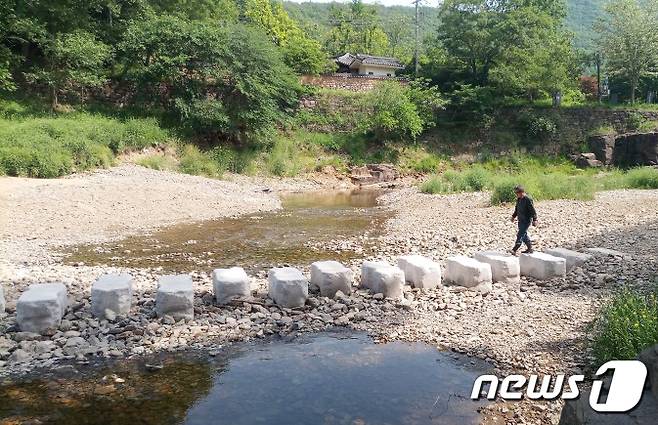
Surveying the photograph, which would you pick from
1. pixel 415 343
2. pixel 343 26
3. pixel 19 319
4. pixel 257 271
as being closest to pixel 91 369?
pixel 19 319

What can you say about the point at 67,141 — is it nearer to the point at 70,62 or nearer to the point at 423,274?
the point at 70,62

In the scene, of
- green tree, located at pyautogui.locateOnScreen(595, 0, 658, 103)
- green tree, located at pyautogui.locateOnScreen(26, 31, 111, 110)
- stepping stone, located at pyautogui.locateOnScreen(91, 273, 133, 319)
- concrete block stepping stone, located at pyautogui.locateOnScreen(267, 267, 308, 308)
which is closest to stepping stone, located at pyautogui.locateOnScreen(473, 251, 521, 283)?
concrete block stepping stone, located at pyautogui.locateOnScreen(267, 267, 308, 308)

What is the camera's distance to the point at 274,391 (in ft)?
21.1

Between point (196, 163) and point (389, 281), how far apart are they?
21.8 metres

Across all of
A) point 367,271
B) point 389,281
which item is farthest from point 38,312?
point 389,281

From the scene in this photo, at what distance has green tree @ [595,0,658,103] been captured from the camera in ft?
133

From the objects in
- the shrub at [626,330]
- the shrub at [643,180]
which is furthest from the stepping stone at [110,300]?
the shrub at [643,180]

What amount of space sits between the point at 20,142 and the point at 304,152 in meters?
18.1

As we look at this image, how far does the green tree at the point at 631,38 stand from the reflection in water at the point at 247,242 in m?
30.3

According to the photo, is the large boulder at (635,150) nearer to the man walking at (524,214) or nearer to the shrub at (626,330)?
the man walking at (524,214)

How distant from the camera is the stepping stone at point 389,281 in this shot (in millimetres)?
9477

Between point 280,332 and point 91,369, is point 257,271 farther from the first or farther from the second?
point 91,369

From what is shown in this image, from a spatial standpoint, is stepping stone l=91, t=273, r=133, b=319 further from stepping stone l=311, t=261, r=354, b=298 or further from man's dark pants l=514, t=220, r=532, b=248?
man's dark pants l=514, t=220, r=532, b=248

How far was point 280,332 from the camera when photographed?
8.20 metres
